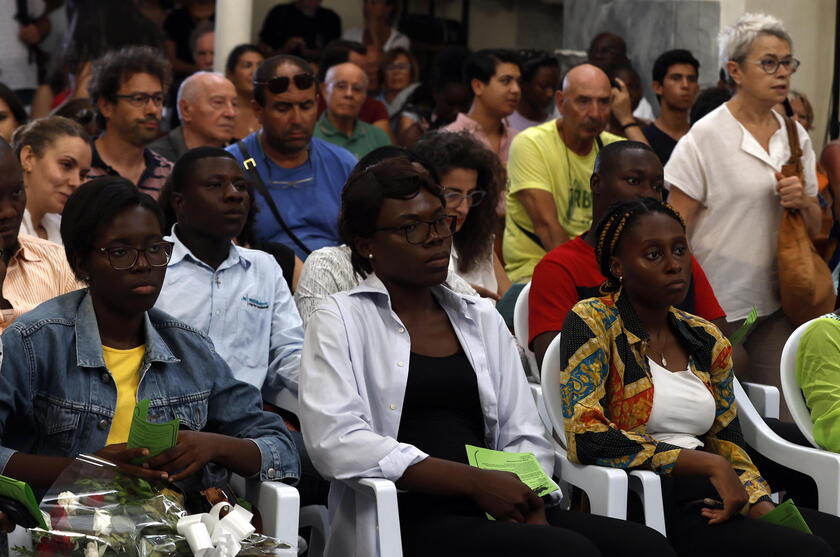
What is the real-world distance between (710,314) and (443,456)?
1466mm

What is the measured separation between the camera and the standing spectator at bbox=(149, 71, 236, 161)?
6199mm

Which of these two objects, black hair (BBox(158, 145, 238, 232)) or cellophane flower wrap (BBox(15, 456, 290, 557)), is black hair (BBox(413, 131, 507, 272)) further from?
cellophane flower wrap (BBox(15, 456, 290, 557))

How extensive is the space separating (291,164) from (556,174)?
1.22 metres

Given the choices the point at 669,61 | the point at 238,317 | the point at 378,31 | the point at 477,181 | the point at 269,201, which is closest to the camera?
the point at 238,317

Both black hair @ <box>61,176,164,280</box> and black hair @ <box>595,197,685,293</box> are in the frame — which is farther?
black hair @ <box>595,197,685,293</box>

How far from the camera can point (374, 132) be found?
7.39m

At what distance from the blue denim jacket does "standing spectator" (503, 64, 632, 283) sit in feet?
8.45

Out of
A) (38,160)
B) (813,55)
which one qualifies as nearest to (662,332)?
(38,160)

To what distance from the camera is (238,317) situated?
4.07 metres

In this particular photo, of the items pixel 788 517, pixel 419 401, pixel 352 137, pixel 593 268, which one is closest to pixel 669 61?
pixel 352 137

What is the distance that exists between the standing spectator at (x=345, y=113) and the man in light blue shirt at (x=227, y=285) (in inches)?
116

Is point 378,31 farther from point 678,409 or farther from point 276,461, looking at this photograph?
point 276,461

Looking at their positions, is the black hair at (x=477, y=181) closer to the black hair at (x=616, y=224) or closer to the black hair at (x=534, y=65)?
the black hair at (x=616, y=224)

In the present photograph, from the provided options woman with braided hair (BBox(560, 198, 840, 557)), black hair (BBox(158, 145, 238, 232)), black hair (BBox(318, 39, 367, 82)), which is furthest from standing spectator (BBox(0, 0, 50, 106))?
woman with braided hair (BBox(560, 198, 840, 557))
